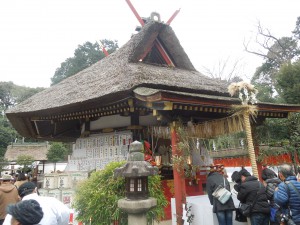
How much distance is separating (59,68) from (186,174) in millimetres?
45694

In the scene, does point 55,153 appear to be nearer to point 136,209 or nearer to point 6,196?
point 6,196

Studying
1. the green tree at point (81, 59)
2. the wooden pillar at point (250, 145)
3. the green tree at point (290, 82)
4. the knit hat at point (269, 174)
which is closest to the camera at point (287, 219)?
the knit hat at point (269, 174)

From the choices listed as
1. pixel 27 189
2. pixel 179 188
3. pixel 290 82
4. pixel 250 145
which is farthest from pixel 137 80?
pixel 290 82

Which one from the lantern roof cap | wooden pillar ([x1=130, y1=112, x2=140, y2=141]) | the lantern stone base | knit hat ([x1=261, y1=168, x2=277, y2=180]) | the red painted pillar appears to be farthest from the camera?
wooden pillar ([x1=130, y1=112, x2=140, y2=141])

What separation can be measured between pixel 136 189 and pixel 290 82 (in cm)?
1543

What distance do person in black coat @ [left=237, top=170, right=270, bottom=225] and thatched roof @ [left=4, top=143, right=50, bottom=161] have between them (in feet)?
85.9

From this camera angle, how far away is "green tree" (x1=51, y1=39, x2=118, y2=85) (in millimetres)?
42688

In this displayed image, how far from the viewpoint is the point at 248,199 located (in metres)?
4.52

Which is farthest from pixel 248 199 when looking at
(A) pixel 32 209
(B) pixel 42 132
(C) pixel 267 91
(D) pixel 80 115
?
(C) pixel 267 91

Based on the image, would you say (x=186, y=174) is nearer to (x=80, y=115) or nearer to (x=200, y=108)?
(x=200, y=108)

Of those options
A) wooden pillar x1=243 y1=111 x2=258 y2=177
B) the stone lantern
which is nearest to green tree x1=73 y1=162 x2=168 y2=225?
the stone lantern

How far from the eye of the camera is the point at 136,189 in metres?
4.29

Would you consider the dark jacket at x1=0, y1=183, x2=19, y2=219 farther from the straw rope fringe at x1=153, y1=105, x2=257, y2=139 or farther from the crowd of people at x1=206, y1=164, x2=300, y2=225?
the straw rope fringe at x1=153, y1=105, x2=257, y2=139

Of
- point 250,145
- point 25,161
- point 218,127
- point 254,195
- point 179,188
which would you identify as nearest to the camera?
point 254,195
